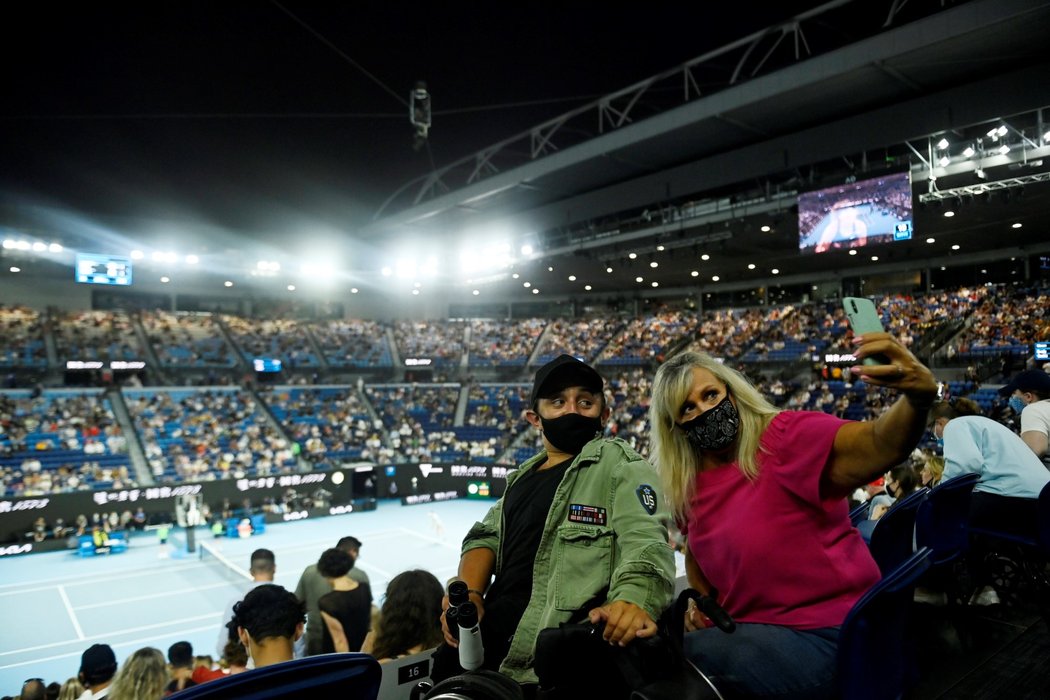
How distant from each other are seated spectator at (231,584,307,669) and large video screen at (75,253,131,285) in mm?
31999

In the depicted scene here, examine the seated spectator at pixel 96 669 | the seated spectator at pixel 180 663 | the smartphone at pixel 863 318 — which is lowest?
the seated spectator at pixel 180 663

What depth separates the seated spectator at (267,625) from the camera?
8.58 ft

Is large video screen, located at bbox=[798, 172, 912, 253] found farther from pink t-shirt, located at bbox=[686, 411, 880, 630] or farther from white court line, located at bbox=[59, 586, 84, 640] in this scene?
white court line, located at bbox=[59, 586, 84, 640]

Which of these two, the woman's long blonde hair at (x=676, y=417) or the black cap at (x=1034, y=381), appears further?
the black cap at (x=1034, y=381)

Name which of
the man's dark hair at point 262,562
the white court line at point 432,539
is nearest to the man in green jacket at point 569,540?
the man's dark hair at point 262,562

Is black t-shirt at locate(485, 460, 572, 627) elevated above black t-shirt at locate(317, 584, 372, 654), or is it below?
above

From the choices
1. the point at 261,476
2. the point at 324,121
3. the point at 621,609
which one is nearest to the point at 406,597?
the point at 621,609

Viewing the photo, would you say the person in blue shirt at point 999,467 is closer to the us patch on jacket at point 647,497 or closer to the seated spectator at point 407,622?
the us patch on jacket at point 647,497

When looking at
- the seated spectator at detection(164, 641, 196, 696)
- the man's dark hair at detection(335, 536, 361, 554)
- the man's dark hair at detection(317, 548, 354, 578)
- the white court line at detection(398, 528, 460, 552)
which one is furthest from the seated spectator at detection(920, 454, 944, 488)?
the white court line at detection(398, 528, 460, 552)

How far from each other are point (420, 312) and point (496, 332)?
7.20 m

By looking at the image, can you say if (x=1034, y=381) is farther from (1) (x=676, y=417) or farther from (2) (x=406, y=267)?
(2) (x=406, y=267)

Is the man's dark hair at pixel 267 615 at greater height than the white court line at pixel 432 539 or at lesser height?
greater

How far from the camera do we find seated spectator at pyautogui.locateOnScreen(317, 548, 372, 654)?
15.1 ft

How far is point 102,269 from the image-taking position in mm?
28562
